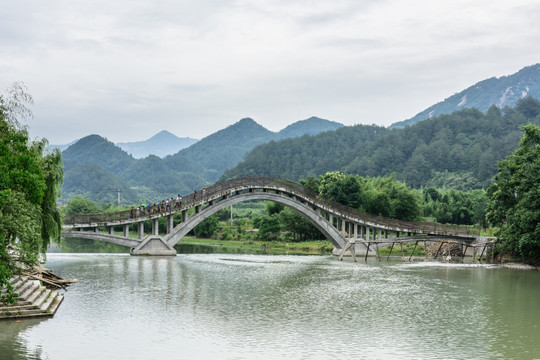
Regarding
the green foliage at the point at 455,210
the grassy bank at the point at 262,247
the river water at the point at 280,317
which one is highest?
the green foliage at the point at 455,210

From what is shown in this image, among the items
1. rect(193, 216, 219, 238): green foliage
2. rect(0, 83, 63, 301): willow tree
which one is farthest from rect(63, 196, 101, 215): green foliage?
rect(0, 83, 63, 301): willow tree

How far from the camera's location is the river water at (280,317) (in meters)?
20.2

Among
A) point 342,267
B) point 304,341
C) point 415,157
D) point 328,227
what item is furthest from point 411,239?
Answer: point 415,157

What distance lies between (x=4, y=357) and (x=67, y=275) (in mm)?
21118

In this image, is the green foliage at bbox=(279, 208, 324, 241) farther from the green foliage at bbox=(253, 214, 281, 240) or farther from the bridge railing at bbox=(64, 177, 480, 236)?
the bridge railing at bbox=(64, 177, 480, 236)

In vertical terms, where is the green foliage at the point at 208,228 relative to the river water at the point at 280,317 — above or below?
above

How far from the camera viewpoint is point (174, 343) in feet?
68.8

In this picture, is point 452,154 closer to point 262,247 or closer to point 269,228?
point 269,228

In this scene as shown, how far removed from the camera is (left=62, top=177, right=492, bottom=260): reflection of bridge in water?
52156 millimetres

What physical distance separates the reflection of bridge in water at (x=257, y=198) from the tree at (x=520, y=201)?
4.39 metres

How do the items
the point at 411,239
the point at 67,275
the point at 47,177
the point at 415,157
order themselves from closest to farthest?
the point at 47,177
the point at 67,275
the point at 411,239
the point at 415,157

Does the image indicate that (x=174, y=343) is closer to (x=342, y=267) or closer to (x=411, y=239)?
(x=342, y=267)

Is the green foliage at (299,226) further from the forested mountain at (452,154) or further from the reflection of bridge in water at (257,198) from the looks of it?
the forested mountain at (452,154)

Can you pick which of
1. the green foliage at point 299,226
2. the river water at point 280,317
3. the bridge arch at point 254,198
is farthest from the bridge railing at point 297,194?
the green foliage at point 299,226
